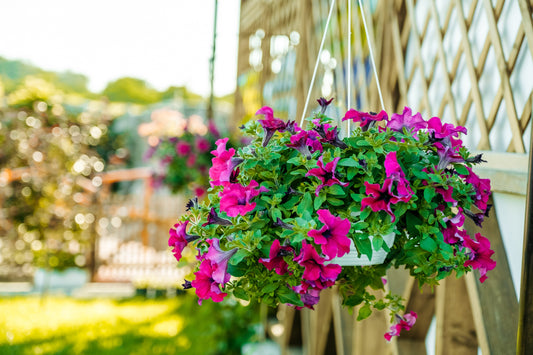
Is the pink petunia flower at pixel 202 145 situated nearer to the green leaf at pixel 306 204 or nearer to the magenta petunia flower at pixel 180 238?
the magenta petunia flower at pixel 180 238

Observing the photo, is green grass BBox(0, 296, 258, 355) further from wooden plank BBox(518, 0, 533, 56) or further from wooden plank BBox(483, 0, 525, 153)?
wooden plank BBox(518, 0, 533, 56)

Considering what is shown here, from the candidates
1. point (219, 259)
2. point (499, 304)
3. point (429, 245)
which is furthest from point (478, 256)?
point (219, 259)

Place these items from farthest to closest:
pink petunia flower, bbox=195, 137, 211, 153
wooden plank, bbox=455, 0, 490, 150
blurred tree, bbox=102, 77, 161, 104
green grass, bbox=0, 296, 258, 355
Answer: blurred tree, bbox=102, 77, 161, 104
green grass, bbox=0, 296, 258, 355
pink petunia flower, bbox=195, 137, 211, 153
wooden plank, bbox=455, 0, 490, 150

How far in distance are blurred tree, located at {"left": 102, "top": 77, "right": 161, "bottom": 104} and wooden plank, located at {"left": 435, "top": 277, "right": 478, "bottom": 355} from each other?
1872cm

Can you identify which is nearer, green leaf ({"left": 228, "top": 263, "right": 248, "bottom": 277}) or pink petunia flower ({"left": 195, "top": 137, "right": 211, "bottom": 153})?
green leaf ({"left": 228, "top": 263, "right": 248, "bottom": 277})

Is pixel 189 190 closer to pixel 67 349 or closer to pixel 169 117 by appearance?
pixel 67 349

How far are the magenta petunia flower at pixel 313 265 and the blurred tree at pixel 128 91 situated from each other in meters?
19.0

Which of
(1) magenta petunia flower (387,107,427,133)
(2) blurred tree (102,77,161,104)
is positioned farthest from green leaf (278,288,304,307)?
(2) blurred tree (102,77,161,104)

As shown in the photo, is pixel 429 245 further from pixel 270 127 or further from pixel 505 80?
pixel 505 80

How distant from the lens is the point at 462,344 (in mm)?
1175

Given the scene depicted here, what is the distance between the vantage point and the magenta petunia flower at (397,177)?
70cm

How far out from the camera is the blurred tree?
1867 cm

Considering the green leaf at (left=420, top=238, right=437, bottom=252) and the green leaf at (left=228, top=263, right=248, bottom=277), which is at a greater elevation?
the green leaf at (left=420, top=238, right=437, bottom=252)

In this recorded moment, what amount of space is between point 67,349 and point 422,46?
2.83 meters
